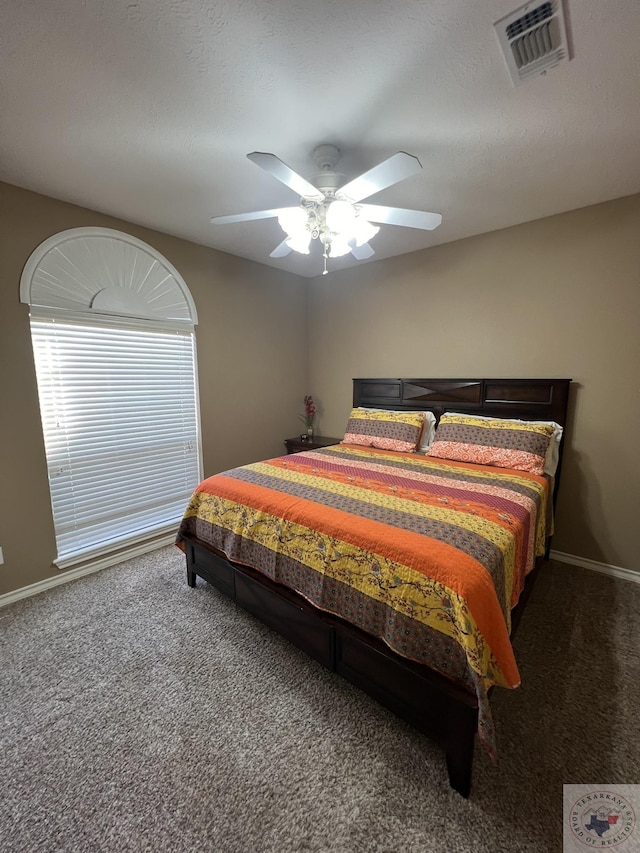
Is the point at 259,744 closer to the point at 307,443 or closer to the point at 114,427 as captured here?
the point at 114,427

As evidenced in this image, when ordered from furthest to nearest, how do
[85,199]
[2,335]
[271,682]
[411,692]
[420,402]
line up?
[420,402] < [85,199] < [2,335] < [271,682] < [411,692]

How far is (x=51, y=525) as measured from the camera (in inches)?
93.3

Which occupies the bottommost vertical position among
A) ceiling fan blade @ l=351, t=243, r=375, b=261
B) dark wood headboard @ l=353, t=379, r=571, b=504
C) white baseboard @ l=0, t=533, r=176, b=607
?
white baseboard @ l=0, t=533, r=176, b=607

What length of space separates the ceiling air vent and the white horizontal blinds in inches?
102

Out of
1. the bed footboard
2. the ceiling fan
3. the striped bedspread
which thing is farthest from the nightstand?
the ceiling fan

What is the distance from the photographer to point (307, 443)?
370cm

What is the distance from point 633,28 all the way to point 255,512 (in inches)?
93.5

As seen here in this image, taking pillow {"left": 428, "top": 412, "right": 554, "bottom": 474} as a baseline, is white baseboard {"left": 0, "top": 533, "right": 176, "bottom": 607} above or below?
below

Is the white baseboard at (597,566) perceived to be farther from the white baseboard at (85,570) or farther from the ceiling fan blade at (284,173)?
the white baseboard at (85,570)

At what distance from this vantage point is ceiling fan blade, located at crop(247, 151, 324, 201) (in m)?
1.33

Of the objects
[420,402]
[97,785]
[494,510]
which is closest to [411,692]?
[494,510]

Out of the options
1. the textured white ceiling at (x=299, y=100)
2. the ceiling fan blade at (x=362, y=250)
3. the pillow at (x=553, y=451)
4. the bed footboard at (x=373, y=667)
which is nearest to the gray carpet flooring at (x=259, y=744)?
the bed footboard at (x=373, y=667)

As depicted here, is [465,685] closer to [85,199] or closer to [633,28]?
[633,28]

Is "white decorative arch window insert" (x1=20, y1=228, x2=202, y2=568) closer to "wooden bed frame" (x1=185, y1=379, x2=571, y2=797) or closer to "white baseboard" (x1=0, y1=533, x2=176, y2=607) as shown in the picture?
"white baseboard" (x1=0, y1=533, x2=176, y2=607)
